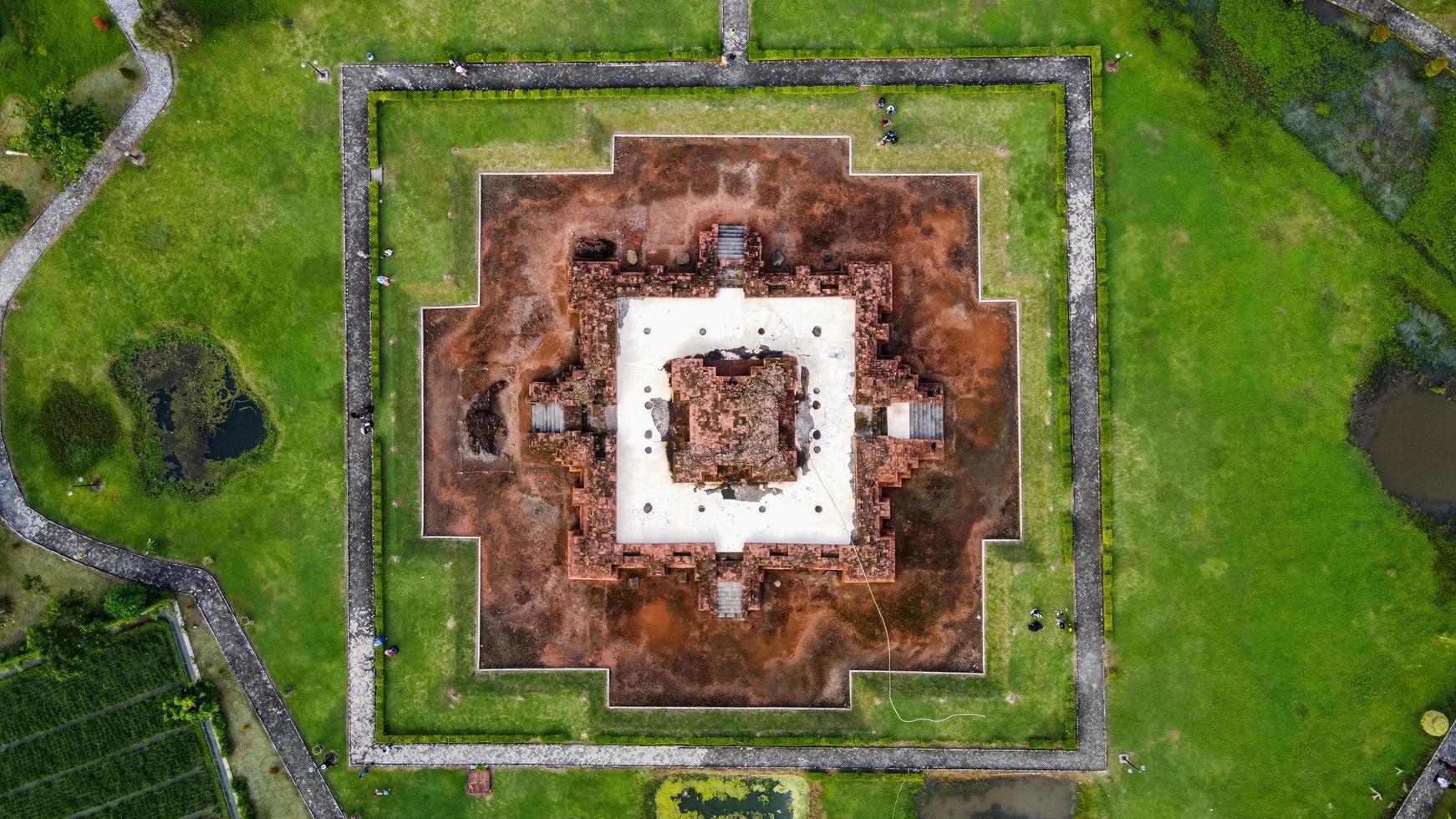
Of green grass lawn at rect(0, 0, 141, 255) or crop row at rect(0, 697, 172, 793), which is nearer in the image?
crop row at rect(0, 697, 172, 793)

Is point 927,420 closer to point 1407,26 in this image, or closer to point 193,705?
point 1407,26

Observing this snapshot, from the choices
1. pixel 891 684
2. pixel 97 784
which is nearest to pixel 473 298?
pixel 891 684

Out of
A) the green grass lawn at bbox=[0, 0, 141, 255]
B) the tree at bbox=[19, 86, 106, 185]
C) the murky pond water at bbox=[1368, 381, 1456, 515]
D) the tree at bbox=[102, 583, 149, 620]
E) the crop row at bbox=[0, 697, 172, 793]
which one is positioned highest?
the green grass lawn at bbox=[0, 0, 141, 255]

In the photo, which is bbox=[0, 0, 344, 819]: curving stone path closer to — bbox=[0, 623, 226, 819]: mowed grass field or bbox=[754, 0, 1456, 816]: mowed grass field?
bbox=[0, 623, 226, 819]: mowed grass field

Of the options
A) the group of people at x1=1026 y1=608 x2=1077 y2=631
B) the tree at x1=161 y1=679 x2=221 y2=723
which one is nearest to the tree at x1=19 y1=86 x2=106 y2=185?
the tree at x1=161 y1=679 x2=221 y2=723

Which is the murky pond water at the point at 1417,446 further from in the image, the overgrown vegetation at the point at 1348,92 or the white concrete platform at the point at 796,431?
the white concrete platform at the point at 796,431

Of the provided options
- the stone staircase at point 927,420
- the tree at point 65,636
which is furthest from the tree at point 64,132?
the stone staircase at point 927,420

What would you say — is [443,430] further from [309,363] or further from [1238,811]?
[1238,811]
